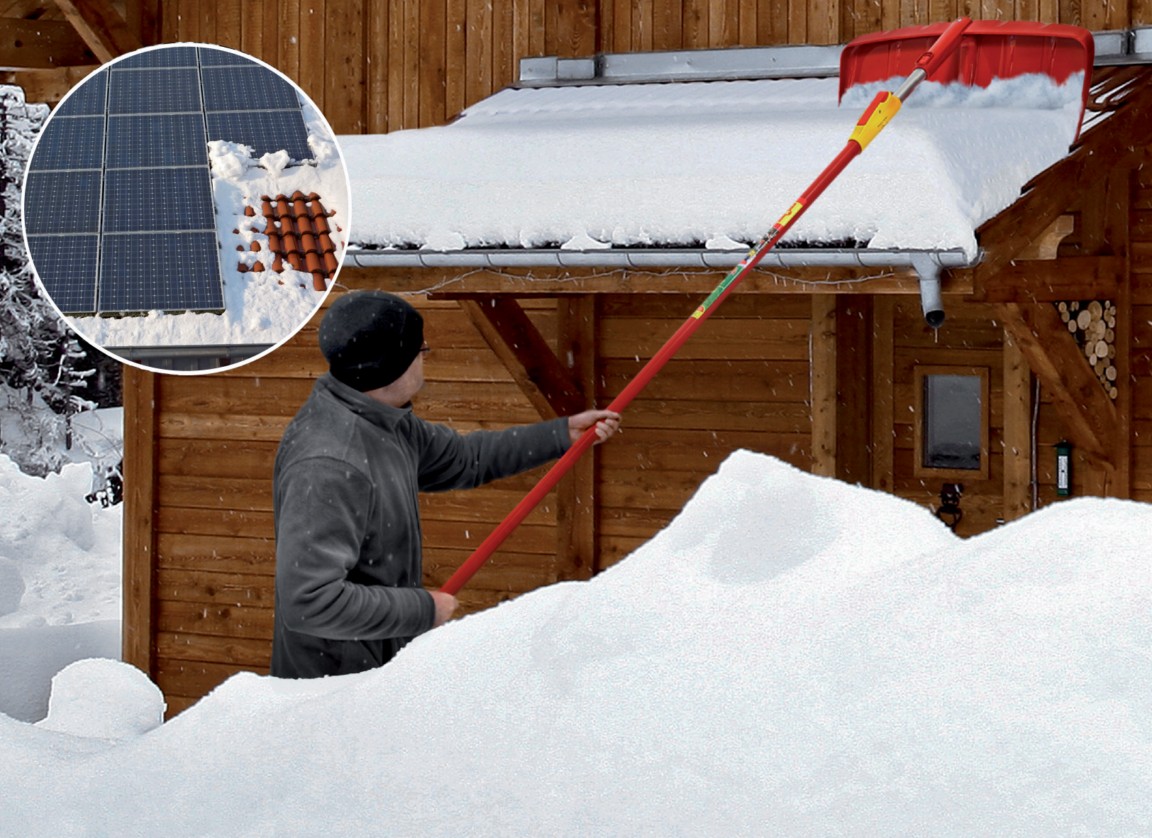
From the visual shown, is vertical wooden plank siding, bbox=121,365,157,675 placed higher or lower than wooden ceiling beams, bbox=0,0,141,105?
lower

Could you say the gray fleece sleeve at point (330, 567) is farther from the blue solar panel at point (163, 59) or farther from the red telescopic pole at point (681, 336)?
the blue solar panel at point (163, 59)

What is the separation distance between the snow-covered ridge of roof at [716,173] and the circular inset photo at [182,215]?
91 cm

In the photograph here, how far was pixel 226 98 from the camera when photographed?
14.9 ft

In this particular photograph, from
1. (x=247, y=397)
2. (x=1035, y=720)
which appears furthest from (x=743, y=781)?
(x=247, y=397)

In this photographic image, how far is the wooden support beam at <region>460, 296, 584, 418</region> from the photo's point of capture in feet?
21.3

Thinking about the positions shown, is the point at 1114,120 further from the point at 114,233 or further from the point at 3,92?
the point at 3,92

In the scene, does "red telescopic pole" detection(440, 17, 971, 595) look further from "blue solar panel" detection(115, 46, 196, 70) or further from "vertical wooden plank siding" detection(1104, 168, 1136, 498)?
"vertical wooden plank siding" detection(1104, 168, 1136, 498)

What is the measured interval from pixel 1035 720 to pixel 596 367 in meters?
5.75

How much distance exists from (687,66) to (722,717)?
586 cm

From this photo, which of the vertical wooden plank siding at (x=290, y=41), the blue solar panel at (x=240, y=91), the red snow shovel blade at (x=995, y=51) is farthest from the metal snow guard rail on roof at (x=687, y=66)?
the blue solar panel at (x=240, y=91)

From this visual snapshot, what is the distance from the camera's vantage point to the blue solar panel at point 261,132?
167 inches

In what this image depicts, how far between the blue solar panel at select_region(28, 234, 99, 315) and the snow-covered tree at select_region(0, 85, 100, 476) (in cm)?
1804

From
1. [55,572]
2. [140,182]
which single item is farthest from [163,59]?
[55,572]

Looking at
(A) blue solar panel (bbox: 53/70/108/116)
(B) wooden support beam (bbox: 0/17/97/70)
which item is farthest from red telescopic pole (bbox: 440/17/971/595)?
(B) wooden support beam (bbox: 0/17/97/70)
